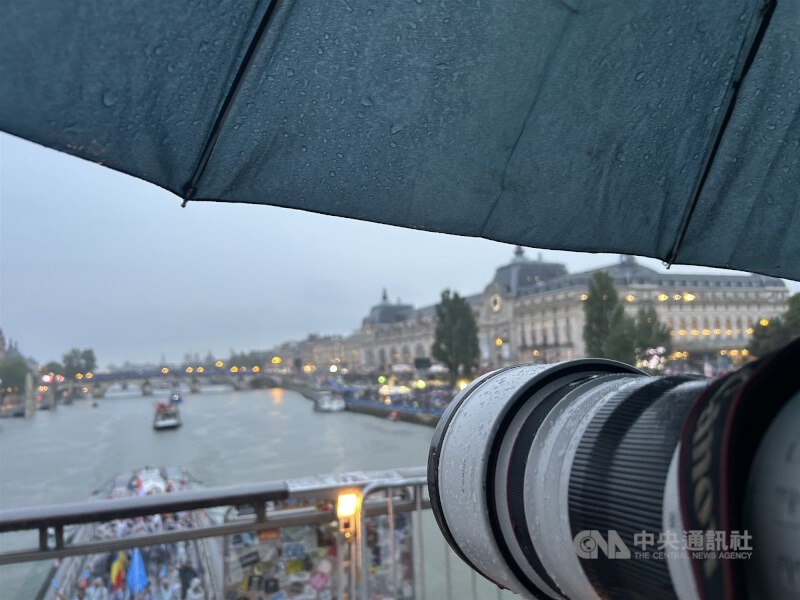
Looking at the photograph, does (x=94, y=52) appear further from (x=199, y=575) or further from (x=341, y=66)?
(x=199, y=575)

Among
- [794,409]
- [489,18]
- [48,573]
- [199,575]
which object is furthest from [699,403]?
[48,573]

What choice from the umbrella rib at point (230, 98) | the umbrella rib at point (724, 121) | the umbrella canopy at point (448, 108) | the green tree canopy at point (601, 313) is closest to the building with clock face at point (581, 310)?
the green tree canopy at point (601, 313)

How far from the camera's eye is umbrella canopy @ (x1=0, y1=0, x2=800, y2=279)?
566mm

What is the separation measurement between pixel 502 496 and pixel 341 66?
1.62 ft

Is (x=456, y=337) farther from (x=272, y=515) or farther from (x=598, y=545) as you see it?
(x=598, y=545)

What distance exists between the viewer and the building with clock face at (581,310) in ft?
69.8

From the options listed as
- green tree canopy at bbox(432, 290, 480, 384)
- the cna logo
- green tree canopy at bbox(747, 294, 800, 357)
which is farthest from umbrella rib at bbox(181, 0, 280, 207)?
green tree canopy at bbox(432, 290, 480, 384)

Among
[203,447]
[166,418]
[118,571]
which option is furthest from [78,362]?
[118,571]

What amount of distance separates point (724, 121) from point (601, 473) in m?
0.71

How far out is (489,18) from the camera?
0.69 meters

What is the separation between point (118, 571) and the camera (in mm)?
1738

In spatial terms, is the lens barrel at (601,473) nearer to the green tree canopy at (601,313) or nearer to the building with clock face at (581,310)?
the building with clock face at (581,310)

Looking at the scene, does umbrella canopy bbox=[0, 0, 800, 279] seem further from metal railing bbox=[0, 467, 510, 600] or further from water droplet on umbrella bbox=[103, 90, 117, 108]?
metal railing bbox=[0, 467, 510, 600]

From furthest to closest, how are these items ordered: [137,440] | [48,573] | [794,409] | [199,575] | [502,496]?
[137,440]
[48,573]
[199,575]
[502,496]
[794,409]
